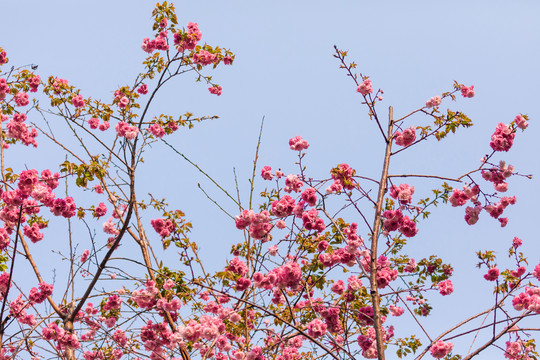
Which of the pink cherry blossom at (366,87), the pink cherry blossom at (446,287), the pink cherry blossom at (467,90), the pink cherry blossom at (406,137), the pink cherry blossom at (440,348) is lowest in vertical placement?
the pink cherry blossom at (440,348)

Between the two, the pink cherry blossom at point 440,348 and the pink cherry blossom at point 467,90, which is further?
the pink cherry blossom at point 467,90

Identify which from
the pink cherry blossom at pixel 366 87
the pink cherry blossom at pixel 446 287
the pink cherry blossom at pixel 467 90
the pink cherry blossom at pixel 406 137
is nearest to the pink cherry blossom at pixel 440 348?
the pink cherry blossom at pixel 446 287

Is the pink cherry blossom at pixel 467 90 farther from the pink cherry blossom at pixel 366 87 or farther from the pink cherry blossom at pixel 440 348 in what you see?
the pink cherry blossom at pixel 440 348

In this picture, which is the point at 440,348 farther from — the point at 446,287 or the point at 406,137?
the point at 406,137

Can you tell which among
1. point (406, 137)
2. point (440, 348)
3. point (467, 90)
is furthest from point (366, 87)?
point (440, 348)

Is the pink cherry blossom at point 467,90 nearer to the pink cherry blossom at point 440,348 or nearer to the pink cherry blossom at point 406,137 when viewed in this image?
the pink cherry blossom at point 406,137

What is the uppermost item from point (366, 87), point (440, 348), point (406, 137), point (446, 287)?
point (366, 87)

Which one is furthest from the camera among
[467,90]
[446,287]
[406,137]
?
[467,90]

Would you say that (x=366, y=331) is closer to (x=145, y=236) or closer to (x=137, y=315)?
(x=137, y=315)

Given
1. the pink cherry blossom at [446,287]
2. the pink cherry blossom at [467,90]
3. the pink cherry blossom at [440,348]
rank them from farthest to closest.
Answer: the pink cherry blossom at [467,90] → the pink cherry blossom at [446,287] → the pink cherry blossom at [440,348]

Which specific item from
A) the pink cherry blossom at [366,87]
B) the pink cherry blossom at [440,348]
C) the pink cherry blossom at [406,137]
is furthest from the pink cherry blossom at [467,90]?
the pink cherry blossom at [440,348]

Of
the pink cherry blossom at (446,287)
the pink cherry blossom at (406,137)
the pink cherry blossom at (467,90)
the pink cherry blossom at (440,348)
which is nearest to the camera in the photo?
the pink cherry blossom at (440,348)

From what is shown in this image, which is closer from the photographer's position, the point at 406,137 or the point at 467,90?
the point at 406,137

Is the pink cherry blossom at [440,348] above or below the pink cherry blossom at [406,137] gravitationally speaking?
below
